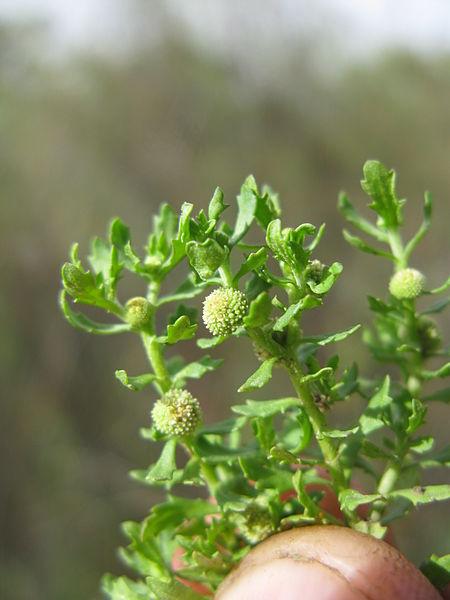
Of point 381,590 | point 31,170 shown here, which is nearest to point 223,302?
point 381,590

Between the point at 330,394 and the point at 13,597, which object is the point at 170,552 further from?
the point at 13,597

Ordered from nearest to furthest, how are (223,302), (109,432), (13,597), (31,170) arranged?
(223,302) → (13,597) → (109,432) → (31,170)

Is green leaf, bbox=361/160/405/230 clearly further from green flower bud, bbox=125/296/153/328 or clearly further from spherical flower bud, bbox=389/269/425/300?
green flower bud, bbox=125/296/153/328

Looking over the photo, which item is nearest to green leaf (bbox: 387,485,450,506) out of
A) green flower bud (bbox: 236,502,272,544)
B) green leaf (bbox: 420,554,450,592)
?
green leaf (bbox: 420,554,450,592)

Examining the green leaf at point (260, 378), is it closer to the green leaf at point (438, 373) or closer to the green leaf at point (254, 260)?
the green leaf at point (254, 260)

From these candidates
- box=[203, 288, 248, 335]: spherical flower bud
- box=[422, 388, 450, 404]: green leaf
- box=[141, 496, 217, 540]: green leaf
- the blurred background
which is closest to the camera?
box=[203, 288, 248, 335]: spherical flower bud

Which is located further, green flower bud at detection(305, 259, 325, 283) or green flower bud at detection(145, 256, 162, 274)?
green flower bud at detection(145, 256, 162, 274)
